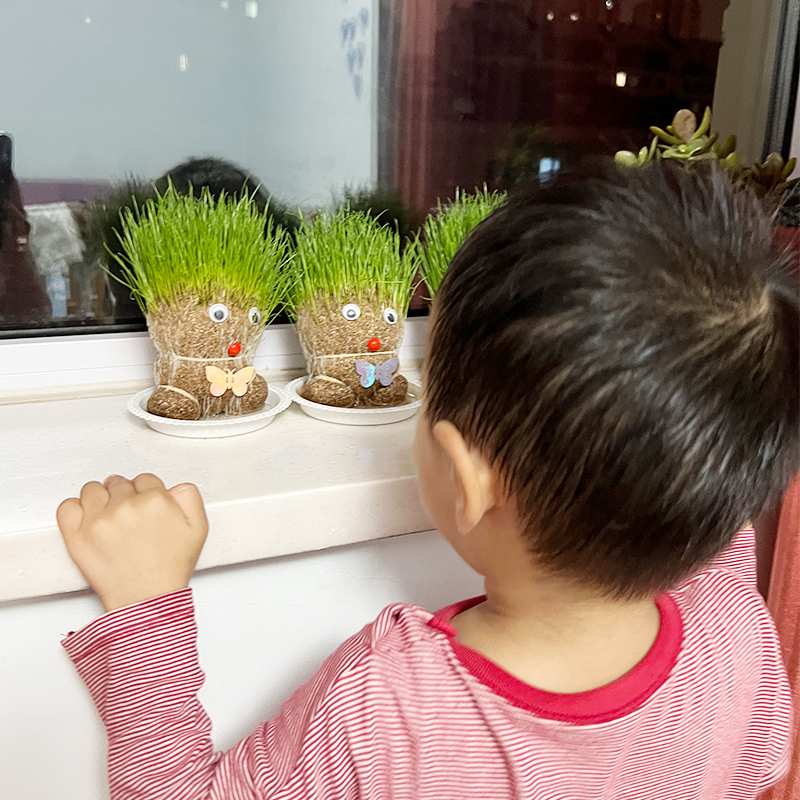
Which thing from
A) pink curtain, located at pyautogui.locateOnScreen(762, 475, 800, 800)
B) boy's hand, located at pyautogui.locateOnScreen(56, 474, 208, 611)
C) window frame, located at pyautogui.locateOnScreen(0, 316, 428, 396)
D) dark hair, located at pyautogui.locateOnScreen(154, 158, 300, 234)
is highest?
dark hair, located at pyautogui.locateOnScreen(154, 158, 300, 234)

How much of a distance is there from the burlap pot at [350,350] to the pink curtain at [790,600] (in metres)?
0.44

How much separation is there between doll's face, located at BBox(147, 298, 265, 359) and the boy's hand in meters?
0.18

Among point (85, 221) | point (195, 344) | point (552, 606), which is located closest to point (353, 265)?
point (195, 344)

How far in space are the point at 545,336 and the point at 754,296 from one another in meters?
0.12

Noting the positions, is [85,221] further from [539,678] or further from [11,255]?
[539,678]

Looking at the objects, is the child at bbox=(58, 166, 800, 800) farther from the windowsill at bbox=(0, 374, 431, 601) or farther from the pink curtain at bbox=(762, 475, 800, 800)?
the pink curtain at bbox=(762, 475, 800, 800)

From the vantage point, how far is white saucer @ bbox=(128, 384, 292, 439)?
26.7 inches

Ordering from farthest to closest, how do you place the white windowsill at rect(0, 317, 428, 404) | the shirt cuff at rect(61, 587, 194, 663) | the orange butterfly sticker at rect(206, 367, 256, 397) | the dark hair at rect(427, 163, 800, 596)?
1. the white windowsill at rect(0, 317, 428, 404)
2. the orange butterfly sticker at rect(206, 367, 256, 397)
3. the shirt cuff at rect(61, 587, 194, 663)
4. the dark hair at rect(427, 163, 800, 596)

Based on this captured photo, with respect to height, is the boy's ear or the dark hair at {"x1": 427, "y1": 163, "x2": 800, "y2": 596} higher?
the dark hair at {"x1": 427, "y1": 163, "x2": 800, "y2": 596}

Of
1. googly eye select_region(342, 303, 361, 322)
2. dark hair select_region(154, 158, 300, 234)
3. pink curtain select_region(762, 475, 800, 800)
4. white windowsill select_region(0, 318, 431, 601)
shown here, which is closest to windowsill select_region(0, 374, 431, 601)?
white windowsill select_region(0, 318, 431, 601)

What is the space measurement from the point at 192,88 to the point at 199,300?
0.86 ft

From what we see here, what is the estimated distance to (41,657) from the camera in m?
0.56

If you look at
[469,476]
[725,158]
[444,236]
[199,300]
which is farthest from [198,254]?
[725,158]

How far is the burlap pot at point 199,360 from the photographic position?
2.25 feet
